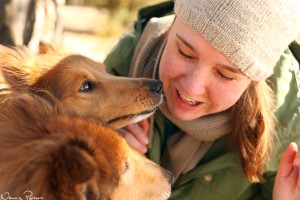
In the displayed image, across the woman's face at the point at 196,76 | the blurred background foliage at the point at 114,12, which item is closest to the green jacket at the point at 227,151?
the woman's face at the point at 196,76

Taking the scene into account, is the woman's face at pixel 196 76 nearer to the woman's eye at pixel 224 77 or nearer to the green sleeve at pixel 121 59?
the woman's eye at pixel 224 77

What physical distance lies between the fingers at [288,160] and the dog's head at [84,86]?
0.92m

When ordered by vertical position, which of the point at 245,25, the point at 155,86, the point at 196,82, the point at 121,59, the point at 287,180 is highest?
the point at 245,25

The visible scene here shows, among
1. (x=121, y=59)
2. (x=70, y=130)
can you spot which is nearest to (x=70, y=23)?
(x=121, y=59)

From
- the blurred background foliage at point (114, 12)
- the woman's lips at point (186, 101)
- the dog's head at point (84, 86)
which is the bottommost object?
the blurred background foliage at point (114, 12)

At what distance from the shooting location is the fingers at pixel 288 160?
3.29m

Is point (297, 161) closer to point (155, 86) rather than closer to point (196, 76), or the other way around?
point (196, 76)

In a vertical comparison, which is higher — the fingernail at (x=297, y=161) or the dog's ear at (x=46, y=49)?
the dog's ear at (x=46, y=49)

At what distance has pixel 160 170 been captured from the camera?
307 cm

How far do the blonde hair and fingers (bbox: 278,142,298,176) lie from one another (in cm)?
23

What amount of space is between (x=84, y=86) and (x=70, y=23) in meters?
6.33

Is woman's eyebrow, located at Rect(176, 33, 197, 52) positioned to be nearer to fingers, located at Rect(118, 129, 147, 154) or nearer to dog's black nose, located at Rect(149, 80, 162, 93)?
dog's black nose, located at Rect(149, 80, 162, 93)

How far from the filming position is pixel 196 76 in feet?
10.7

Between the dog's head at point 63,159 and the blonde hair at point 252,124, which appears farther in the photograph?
the blonde hair at point 252,124
